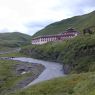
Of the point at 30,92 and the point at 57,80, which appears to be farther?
the point at 57,80

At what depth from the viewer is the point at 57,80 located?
7275 centimetres

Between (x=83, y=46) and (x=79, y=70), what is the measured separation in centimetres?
1872

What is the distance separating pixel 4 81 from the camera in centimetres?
11338

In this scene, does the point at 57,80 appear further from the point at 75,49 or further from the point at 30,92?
the point at 75,49

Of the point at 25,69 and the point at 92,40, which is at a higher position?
the point at 92,40

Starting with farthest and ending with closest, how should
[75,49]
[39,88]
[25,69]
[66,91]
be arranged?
1. [25,69]
2. [75,49]
3. [39,88]
4. [66,91]

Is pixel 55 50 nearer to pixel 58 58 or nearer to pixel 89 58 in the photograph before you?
pixel 58 58

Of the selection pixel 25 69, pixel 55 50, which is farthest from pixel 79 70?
pixel 55 50

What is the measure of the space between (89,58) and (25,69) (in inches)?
1562

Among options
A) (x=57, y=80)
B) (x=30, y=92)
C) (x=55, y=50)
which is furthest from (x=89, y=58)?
(x=55, y=50)

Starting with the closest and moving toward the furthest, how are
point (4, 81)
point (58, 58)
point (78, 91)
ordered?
1. point (78, 91)
2. point (4, 81)
3. point (58, 58)

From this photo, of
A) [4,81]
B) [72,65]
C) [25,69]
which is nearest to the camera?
[4,81]

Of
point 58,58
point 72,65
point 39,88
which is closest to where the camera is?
point 39,88

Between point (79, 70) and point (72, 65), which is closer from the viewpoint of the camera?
point (79, 70)
